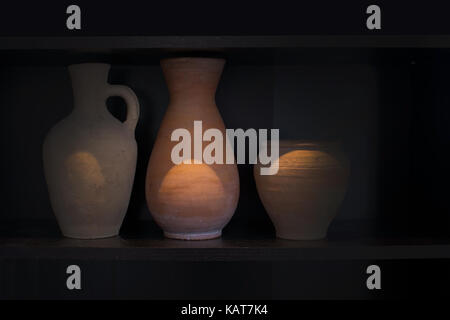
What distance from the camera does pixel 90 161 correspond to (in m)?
0.84

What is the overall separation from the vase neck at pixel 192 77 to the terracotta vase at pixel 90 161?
0.09 m

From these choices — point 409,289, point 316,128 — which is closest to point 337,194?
point 316,128

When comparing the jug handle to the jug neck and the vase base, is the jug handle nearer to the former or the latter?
the jug neck

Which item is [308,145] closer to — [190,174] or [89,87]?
[190,174]

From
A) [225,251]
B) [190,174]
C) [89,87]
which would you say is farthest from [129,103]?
[225,251]

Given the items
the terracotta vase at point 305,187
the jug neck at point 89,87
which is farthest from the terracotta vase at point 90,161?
the terracotta vase at point 305,187

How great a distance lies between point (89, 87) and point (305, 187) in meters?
0.40

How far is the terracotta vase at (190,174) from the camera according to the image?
84 centimetres

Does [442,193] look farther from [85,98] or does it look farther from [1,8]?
[1,8]

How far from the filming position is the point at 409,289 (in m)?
1.07

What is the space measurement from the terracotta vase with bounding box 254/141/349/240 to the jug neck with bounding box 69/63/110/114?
296mm

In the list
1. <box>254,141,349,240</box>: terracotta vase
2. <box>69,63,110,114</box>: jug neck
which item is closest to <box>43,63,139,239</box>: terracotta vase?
<box>69,63,110,114</box>: jug neck

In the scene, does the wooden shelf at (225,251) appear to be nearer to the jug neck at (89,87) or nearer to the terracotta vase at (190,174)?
the terracotta vase at (190,174)

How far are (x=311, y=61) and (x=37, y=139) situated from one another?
564 millimetres
